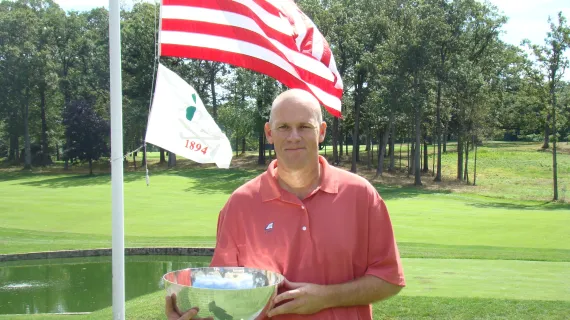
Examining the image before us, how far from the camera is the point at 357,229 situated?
7.99 ft

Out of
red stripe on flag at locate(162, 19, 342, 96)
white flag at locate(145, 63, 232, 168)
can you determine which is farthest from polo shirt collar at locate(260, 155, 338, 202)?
red stripe on flag at locate(162, 19, 342, 96)

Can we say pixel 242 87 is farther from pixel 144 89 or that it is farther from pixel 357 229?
pixel 357 229

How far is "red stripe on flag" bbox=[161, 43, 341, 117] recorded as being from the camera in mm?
5383

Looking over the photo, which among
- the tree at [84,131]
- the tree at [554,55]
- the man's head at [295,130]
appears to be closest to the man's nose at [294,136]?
the man's head at [295,130]

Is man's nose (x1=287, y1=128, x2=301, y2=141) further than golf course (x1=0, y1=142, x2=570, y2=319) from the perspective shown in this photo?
No

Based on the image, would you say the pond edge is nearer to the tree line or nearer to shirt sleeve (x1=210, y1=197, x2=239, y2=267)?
shirt sleeve (x1=210, y1=197, x2=239, y2=267)

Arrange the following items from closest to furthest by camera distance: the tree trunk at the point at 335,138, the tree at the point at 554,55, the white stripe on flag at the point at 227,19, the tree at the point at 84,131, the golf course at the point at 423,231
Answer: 1. the white stripe on flag at the point at 227,19
2. the golf course at the point at 423,231
3. the tree at the point at 554,55
4. the tree at the point at 84,131
5. the tree trunk at the point at 335,138

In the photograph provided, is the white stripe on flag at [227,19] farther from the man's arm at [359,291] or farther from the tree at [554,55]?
the tree at [554,55]

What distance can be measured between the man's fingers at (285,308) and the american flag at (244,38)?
330 cm

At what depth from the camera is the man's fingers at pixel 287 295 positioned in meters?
2.24

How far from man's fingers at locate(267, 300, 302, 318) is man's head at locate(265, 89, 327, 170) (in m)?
0.53

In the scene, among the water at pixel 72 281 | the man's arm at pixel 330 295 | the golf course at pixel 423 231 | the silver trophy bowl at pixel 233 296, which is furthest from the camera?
the water at pixel 72 281

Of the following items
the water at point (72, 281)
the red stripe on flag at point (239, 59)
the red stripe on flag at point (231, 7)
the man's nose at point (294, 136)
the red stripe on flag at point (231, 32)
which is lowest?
the water at point (72, 281)

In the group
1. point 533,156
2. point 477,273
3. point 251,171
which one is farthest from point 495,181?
point 477,273
